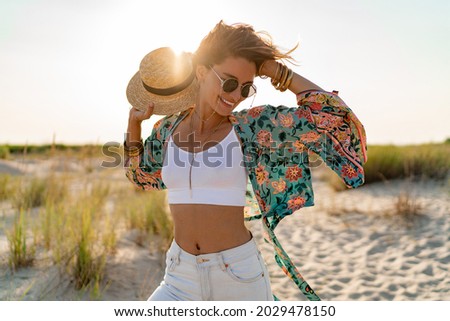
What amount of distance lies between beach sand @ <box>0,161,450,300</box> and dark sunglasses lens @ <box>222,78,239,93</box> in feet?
8.33

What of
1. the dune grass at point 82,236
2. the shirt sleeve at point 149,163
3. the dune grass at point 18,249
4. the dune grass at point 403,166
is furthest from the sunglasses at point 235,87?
the dune grass at point 403,166

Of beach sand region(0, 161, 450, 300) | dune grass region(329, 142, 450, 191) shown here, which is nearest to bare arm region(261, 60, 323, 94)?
beach sand region(0, 161, 450, 300)

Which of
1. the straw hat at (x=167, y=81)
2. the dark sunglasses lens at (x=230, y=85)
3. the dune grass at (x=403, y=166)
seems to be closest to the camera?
the dark sunglasses lens at (x=230, y=85)

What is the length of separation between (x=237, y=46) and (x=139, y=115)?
0.69m

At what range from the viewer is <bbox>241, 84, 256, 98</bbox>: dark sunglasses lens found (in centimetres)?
244

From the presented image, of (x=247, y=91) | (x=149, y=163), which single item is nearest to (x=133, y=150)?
(x=149, y=163)

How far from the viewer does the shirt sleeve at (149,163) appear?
2799mm

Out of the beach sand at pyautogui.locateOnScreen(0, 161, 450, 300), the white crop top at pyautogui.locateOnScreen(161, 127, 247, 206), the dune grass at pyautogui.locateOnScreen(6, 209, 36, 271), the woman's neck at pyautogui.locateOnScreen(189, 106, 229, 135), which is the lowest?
the beach sand at pyautogui.locateOnScreen(0, 161, 450, 300)

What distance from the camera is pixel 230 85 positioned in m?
2.41

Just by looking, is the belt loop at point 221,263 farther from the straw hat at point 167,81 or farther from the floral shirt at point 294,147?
the straw hat at point 167,81

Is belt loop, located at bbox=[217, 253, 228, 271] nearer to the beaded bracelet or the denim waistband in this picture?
the denim waistband

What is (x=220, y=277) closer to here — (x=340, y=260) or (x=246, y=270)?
(x=246, y=270)

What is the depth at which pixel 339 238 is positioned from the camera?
721 centimetres
